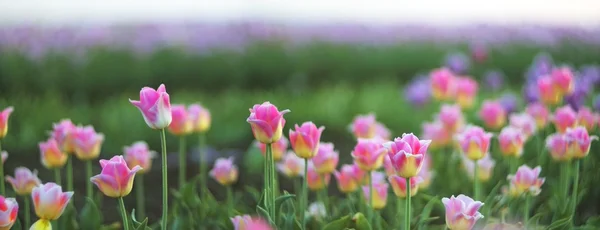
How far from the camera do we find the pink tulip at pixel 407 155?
1232mm

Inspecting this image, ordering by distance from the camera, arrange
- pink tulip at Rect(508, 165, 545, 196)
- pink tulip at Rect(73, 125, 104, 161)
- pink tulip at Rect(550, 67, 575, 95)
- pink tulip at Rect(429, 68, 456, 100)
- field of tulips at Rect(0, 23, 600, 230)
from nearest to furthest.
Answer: field of tulips at Rect(0, 23, 600, 230), pink tulip at Rect(508, 165, 545, 196), pink tulip at Rect(73, 125, 104, 161), pink tulip at Rect(550, 67, 575, 95), pink tulip at Rect(429, 68, 456, 100)

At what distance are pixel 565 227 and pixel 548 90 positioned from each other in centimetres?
74

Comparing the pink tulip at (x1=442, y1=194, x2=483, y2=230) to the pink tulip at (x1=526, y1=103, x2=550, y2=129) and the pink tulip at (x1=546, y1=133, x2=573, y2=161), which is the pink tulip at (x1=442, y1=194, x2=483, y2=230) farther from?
the pink tulip at (x1=526, y1=103, x2=550, y2=129)

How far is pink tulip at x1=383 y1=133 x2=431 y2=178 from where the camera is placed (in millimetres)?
1232

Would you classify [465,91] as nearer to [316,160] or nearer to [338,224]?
[316,160]

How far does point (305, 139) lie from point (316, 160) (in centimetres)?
30

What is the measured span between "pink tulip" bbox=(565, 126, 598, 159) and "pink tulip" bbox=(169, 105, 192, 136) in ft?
3.07

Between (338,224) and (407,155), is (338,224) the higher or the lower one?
the lower one

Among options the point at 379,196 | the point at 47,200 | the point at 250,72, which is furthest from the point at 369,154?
the point at 250,72

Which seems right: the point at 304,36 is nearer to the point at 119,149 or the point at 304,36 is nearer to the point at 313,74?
the point at 313,74

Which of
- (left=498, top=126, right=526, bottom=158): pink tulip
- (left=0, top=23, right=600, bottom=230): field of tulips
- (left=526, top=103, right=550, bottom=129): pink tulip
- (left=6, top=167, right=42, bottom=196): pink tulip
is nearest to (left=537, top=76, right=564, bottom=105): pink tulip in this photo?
(left=0, top=23, right=600, bottom=230): field of tulips

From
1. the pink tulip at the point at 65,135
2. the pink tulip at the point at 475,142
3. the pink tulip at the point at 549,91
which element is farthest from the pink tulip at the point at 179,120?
the pink tulip at the point at 549,91

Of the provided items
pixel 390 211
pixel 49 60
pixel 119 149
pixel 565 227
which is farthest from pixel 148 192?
pixel 49 60

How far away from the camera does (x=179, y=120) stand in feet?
5.95
